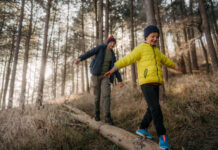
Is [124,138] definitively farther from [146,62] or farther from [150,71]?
[146,62]

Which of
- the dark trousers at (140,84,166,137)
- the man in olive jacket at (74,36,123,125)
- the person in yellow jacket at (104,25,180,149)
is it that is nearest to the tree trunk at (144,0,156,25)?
the man in olive jacket at (74,36,123,125)

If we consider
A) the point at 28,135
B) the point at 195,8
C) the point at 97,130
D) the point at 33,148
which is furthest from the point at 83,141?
the point at 195,8

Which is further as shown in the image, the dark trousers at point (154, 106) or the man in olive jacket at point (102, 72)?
the man in olive jacket at point (102, 72)

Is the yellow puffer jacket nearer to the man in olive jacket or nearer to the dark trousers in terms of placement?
the dark trousers

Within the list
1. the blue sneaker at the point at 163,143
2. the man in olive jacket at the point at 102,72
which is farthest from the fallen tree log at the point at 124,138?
the man in olive jacket at the point at 102,72

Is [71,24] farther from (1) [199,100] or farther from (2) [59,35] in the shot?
(1) [199,100]

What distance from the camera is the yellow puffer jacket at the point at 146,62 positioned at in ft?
6.52

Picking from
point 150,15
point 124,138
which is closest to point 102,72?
point 124,138

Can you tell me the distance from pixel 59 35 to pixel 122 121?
1416 cm

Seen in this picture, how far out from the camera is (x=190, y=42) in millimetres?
8492

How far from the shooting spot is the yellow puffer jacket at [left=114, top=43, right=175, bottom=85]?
78.3 inches

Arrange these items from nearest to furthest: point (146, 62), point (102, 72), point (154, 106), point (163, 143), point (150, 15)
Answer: point (163, 143) < point (154, 106) < point (146, 62) < point (102, 72) < point (150, 15)

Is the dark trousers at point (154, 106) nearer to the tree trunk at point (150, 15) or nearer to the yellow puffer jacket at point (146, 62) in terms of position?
the yellow puffer jacket at point (146, 62)

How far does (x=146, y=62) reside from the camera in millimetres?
2064
